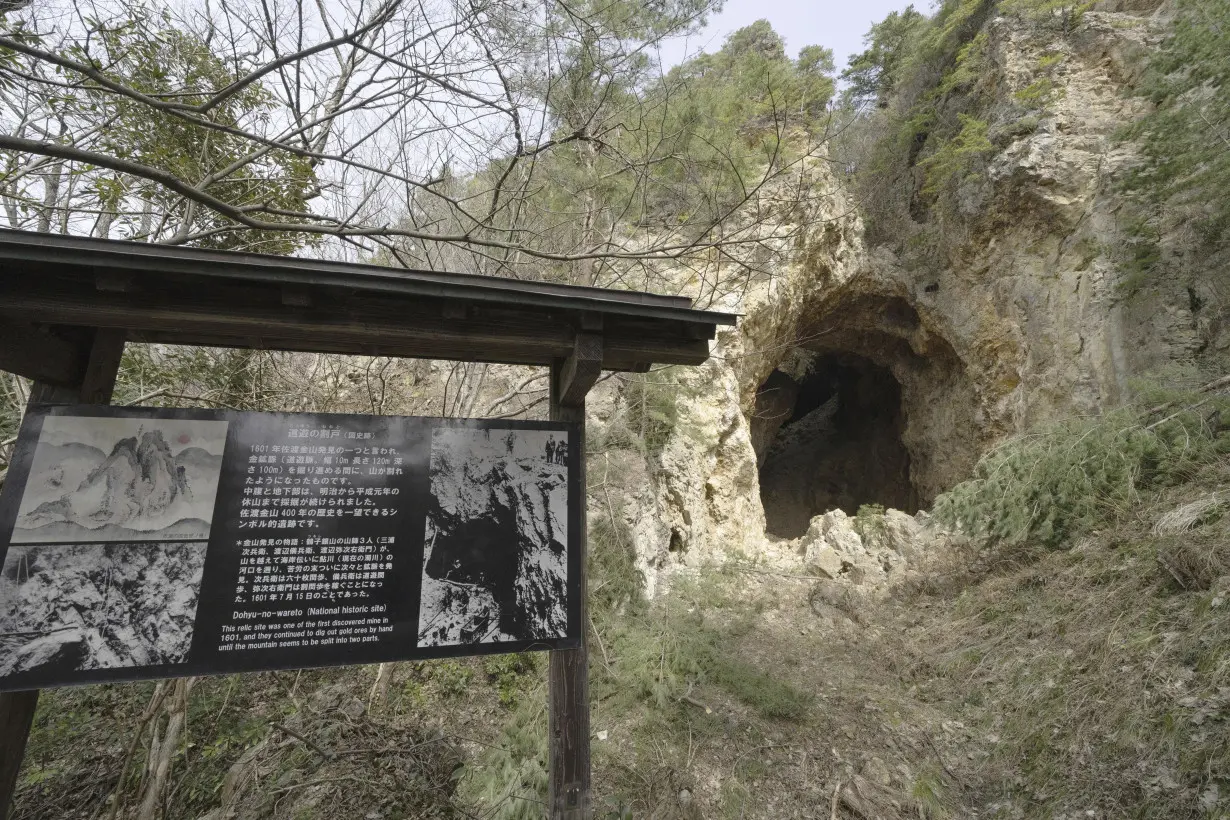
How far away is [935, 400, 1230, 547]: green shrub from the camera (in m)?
4.45

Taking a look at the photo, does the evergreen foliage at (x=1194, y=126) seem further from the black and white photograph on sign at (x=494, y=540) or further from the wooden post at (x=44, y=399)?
the wooden post at (x=44, y=399)

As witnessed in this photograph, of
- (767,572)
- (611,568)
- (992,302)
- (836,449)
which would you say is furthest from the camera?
(836,449)

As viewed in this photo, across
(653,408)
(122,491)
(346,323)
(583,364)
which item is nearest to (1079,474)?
(653,408)

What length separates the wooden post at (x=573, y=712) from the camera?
7.17 ft

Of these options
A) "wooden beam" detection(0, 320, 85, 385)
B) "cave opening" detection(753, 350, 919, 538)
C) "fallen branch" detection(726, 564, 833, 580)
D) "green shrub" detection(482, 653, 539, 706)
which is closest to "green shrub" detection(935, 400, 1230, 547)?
"fallen branch" detection(726, 564, 833, 580)

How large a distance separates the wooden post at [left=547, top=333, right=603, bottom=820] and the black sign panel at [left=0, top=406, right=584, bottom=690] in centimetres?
12

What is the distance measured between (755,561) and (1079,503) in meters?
3.62

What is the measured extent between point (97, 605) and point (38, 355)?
956 millimetres

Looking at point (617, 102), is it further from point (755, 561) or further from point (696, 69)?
point (755, 561)

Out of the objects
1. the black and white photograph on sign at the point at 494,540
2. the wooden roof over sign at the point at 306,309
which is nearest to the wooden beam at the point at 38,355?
the wooden roof over sign at the point at 306,309

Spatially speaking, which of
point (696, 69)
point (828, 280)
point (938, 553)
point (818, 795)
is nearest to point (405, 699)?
point (818, 795)

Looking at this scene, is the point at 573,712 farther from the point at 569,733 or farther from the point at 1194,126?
the point at 1194,126

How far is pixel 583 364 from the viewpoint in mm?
2291

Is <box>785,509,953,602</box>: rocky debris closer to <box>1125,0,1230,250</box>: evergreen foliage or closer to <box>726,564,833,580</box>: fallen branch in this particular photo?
<box>726,564,833,580</box>: fallen branch
